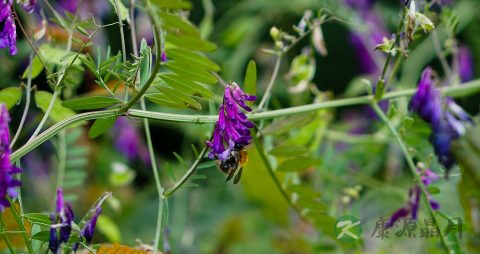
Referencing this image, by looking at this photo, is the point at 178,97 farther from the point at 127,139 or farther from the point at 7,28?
the point at 127,139

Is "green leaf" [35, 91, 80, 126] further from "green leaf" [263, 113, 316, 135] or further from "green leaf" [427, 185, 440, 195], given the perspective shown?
"green leaf" [427, 185, 440, 195]

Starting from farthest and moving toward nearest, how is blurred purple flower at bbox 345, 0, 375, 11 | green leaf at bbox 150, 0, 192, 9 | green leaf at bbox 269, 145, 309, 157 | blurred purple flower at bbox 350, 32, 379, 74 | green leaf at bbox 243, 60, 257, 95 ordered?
blurred purple flower at bbox 350, 32, 379, 74 → blurred purple flower at bbox 345, 0, 375, 11 → green leaf at bbox 269, 145, 309, 157 → green leaf at bbox 243, 60, 257, 95 → green leaf at bbox 150, 0, 192, 9

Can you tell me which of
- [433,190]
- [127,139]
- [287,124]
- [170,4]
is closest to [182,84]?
[170,4]

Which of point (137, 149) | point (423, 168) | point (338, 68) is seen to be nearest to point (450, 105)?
point (423, 168)

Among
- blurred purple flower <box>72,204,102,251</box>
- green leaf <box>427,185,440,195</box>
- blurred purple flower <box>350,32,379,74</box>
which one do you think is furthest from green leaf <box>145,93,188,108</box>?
blurred purple flower <box>350,32,379,74</box>

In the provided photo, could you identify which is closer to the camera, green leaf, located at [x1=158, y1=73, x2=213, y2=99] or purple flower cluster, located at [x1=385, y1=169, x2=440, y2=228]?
green leaf, located at [x1=158, y1=73, x2=213, y2=99]

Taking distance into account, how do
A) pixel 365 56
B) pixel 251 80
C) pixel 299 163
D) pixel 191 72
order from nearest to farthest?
1. pixel 191 72
2. pixel 251 80
3. pixel 299 163
4. pixel 365 56

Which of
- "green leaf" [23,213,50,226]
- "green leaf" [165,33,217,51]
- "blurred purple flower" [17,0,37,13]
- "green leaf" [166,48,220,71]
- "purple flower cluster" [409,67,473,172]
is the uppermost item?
"blurred purple flower" [17,0,37,13]
